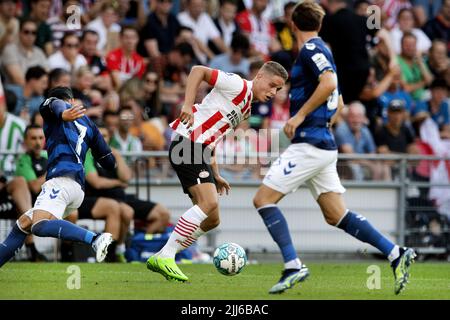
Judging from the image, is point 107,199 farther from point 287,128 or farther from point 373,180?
point 287,128

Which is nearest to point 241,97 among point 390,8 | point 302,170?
point 302,170

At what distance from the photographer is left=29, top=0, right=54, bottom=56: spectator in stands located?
18.8 m

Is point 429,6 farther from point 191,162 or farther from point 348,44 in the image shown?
point 191,162

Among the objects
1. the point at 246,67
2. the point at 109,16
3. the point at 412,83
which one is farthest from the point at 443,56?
the point at 109,16

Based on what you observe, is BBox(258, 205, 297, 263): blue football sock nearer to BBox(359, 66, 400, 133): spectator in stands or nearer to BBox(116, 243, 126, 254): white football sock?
BBox(116, 243, 126, 254): white football sock

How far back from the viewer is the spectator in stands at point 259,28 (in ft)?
68.6

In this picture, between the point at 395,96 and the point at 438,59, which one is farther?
the point at 438,59

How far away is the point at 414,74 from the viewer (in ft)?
69.6

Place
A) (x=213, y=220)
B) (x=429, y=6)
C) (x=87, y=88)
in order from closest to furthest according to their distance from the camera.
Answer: (x=213, y=220) < (x=87, y=88) < (x=429, y=6)

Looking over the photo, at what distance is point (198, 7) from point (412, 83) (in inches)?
174

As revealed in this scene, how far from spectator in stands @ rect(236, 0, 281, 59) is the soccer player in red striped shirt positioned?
9912mm

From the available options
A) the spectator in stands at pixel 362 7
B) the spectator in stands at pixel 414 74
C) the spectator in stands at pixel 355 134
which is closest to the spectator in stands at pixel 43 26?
the spectator in stands at pixel 355 134

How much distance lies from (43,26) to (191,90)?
9042 millimetres

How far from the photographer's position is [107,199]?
51.1 ft
